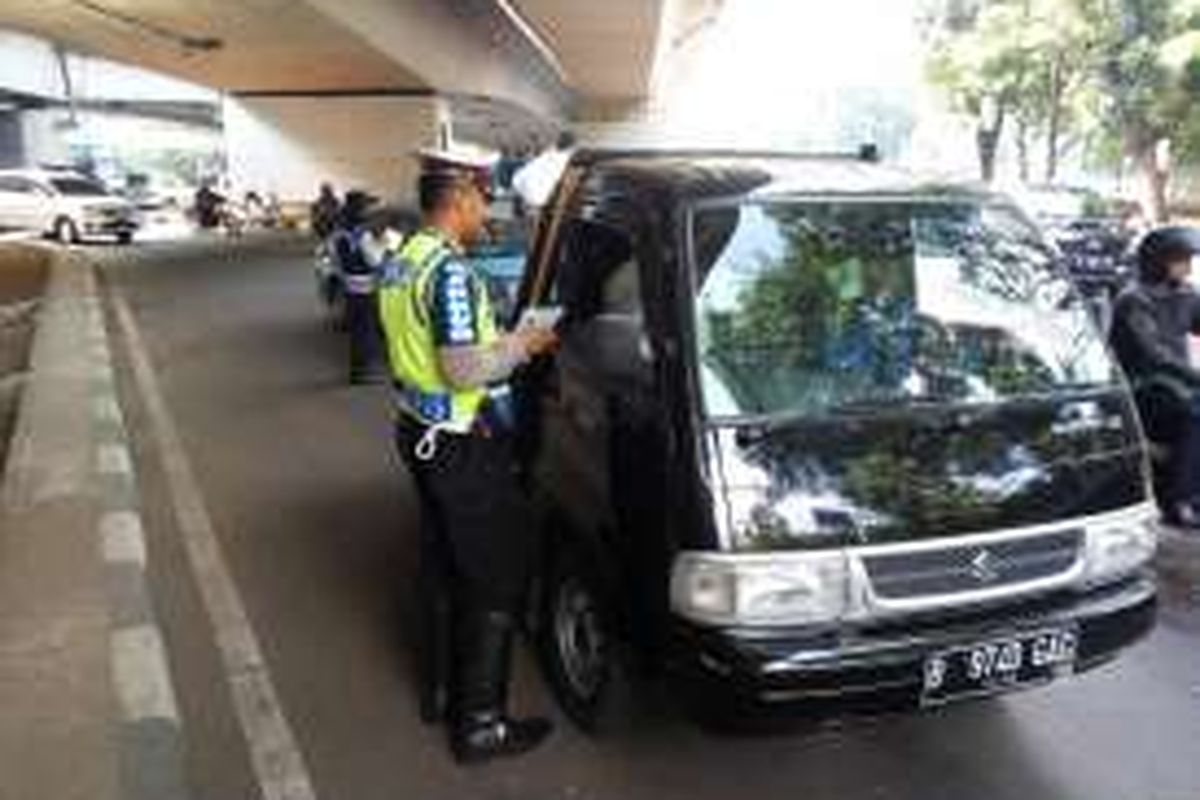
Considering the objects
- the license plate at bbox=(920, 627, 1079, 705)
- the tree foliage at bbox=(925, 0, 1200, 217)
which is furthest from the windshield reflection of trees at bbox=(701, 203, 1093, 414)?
the tree foliage at bbox=(925, 0, 1200, 217)

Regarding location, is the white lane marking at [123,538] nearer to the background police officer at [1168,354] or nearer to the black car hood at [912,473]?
the black car hood at [912,473]

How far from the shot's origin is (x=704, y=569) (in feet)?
13.1

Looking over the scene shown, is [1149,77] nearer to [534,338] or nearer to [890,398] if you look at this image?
[890,398]

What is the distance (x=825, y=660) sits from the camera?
156 inches

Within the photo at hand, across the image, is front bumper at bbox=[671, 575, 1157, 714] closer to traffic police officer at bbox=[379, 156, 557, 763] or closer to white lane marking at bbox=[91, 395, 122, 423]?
traffic police officer at bbox=[379, 156, 557, 763]

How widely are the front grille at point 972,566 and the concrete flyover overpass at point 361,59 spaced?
17952 mm

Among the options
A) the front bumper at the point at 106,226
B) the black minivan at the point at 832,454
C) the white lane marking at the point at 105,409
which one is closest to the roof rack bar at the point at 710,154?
the black minivan at the point at 832,454

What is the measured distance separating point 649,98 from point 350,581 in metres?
52.1

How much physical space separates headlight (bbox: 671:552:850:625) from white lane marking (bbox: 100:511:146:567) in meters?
3.69

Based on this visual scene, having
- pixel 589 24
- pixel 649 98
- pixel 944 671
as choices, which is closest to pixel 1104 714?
pixel 944 671

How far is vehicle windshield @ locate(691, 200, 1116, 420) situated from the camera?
4.30 metres

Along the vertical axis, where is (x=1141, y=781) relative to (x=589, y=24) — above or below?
below

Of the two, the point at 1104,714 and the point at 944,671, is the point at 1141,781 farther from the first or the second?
the point at 944,671

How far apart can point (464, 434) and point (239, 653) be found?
1722 millimetres
